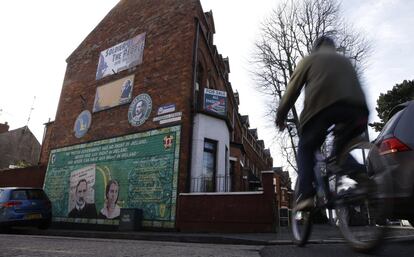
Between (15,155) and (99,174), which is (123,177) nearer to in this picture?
(99,174)

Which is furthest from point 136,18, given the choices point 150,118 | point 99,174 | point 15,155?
point 15,155

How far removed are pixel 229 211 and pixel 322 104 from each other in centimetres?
908

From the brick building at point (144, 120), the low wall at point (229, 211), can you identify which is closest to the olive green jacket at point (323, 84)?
the low wall at point (229, 211)

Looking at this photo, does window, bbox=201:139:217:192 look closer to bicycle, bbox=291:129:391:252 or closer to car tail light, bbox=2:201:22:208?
car tail light, bbox=2:201:22:208

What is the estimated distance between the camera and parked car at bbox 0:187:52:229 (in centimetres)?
1237

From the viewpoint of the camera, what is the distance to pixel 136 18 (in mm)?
19281

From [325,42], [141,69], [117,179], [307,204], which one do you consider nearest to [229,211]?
[117,179]

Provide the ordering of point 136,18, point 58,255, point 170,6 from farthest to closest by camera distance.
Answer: point 136,18 → point 170,6 → point 58,255

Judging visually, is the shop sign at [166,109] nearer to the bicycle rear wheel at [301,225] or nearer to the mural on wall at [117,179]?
the mural on wall at [117,179]

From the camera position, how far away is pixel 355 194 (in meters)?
2.85

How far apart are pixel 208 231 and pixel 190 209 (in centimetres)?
111

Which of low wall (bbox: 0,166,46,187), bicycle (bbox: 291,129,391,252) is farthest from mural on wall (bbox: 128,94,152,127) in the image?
bicycle (bbox: 291,129,391,252)

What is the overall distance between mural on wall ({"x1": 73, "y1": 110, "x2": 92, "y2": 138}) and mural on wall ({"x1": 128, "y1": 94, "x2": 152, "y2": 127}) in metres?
3.27

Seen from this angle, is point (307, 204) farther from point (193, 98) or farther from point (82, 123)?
point (82, 123)
